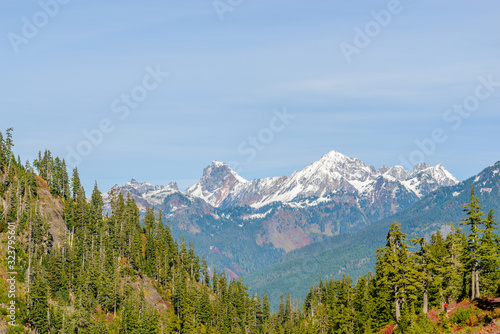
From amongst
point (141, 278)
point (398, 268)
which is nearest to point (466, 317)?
point (398, 268)

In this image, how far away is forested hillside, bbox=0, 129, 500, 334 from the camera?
8206cm

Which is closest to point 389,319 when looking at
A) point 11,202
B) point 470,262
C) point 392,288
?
point 392,288

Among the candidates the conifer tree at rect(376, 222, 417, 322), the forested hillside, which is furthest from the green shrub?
the conifer tree at rect(376, 222, 417, 322)

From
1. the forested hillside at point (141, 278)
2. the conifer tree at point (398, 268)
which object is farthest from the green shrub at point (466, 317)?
the conifer tree at point (398, 268)

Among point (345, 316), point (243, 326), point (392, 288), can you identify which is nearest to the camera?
point (392, 288)

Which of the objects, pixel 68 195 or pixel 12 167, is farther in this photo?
pixel 68 195

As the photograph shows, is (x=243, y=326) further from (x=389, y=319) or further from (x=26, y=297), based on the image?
(x=389, y=319)

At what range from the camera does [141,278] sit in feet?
570

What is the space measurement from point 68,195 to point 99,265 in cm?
4399

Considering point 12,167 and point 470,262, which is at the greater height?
point 12,167

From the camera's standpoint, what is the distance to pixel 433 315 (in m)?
79.8

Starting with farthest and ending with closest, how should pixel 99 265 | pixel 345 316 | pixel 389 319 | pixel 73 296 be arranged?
pixel 99 265 < pixel 73 296 < pixel 345 316 < pixel 389 319

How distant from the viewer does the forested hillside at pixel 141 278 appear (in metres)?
82.1

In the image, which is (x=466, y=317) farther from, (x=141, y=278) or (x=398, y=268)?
(x=141, y=278)
